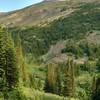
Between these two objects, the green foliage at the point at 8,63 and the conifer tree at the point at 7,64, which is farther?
the green foliage at the point at 8,63

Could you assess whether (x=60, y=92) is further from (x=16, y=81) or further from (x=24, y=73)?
(x=16, y=81)

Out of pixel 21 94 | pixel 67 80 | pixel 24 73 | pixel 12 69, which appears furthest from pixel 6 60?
pixel 67 80

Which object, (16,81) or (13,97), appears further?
(16,81)

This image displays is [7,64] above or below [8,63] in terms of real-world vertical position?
below

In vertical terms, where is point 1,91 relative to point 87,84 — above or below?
above

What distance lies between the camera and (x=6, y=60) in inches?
2916

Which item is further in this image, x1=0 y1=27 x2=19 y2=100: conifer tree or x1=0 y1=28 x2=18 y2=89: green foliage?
x1=0 y1=28 x2=18 y2=89: green foliage

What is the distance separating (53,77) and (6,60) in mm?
72977

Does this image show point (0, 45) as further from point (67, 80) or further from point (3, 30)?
point (67, 80)

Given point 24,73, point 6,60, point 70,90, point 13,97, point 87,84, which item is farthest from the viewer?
point 87,84

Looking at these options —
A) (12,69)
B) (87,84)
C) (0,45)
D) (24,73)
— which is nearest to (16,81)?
(12,69)

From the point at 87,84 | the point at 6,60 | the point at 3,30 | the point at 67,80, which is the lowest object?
the point at 87,84

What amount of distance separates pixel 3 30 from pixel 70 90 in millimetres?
68963

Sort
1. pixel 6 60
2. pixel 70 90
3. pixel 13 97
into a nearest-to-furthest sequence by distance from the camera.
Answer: pixel 13 97 < pixel 6 60 < pixel 70 90
